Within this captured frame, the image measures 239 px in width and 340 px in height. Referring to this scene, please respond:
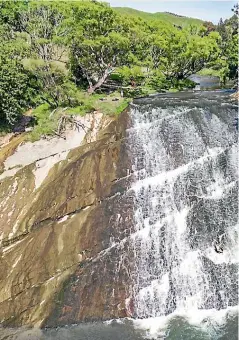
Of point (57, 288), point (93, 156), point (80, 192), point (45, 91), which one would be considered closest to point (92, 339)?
point (57, 288)

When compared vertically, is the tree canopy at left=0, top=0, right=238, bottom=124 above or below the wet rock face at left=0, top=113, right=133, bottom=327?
above

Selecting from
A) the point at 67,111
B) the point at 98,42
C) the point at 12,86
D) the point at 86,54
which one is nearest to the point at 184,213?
the point at 67,111

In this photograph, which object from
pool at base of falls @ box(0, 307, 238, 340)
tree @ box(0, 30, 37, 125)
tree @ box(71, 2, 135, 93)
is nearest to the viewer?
pool at base of falls @ box(0, 307, 238, 340)

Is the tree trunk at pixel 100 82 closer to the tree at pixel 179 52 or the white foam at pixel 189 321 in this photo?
the tree at pixel 179 52

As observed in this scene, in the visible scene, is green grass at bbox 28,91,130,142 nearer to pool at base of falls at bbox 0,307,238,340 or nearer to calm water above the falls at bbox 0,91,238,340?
calm water above the falls at bbox 0,91,238,340

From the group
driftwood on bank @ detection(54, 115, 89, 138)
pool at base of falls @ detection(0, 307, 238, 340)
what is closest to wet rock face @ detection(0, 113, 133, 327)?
pool at base of falls @ detection(0, 307, 238, 340)

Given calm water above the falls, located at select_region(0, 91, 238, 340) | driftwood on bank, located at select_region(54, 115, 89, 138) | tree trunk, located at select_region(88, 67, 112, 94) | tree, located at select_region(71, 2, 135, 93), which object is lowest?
calm water above the falls, located at select_region(0, 91, 238, 340)

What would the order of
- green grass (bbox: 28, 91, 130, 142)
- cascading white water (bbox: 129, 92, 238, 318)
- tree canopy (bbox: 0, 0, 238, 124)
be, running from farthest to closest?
tree canopy (bbox: 0, 0, 238, 124) < green grass (bbox: 28, 91, 130, 142) < cascading white water (bbox: 129, 92, 238, 318)

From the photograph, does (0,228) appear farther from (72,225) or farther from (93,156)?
(93,156)
